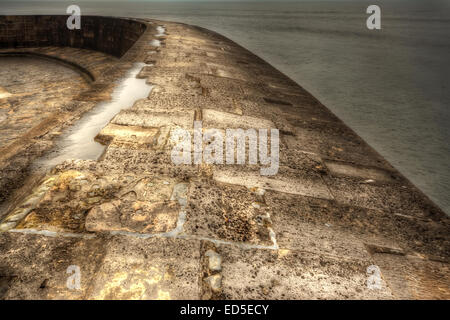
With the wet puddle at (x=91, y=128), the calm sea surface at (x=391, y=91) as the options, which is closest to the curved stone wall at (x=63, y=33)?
the wet puddle at (x=91, y=128)

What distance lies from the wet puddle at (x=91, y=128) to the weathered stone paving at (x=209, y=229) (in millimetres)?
→ 122

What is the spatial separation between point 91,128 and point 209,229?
169cm

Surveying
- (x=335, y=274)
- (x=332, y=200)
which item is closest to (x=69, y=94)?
(x=332, y=200)

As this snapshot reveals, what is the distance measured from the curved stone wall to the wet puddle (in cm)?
731

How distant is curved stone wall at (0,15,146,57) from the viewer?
9.84 metres

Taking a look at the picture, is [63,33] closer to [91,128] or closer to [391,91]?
[91,128]

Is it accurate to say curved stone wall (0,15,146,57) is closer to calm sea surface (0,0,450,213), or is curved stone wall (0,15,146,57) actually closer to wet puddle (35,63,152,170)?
wet puddle (35,63,152,170)

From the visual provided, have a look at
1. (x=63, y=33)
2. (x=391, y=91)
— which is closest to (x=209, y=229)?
(x=391, y=91)

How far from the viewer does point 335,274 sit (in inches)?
55.0

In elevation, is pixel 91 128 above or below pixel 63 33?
below

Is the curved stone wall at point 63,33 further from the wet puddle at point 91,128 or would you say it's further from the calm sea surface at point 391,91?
the calm sea surface at point 391,91

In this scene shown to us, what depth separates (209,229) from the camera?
4.97ft
